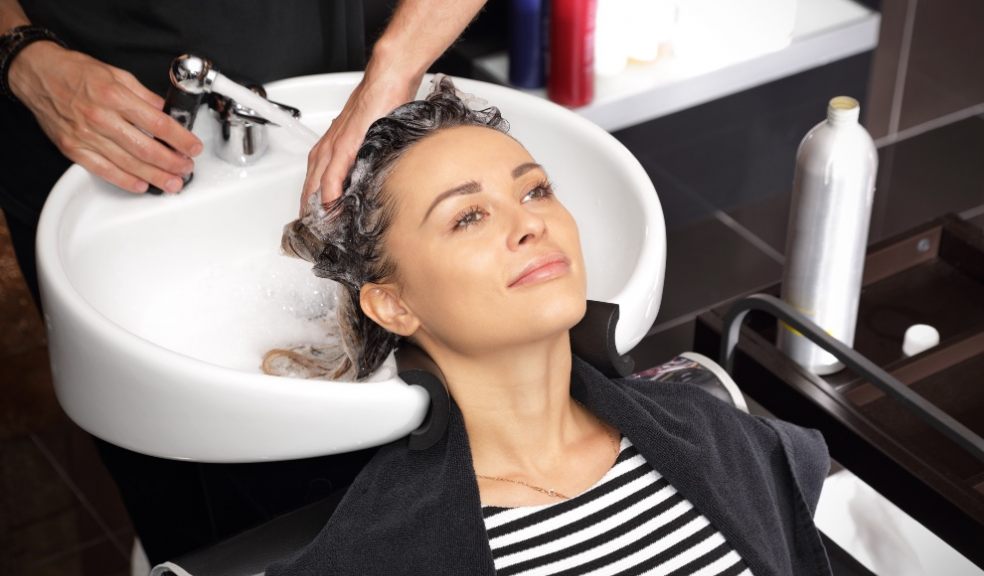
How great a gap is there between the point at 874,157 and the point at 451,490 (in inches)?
30.3

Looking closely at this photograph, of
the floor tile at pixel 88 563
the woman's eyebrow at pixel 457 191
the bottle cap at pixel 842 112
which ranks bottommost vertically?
the floor tile at pixel 88 563

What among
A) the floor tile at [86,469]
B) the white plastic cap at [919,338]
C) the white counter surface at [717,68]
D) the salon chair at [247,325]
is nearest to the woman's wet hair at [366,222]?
the salon chair at [247,325]

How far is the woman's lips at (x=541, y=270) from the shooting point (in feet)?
4.18

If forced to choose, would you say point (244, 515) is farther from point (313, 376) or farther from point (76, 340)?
point (76, 340)

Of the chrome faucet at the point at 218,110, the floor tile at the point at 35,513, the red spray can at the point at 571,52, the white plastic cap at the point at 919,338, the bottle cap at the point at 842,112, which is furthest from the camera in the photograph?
the floor tile at the point at 35,513

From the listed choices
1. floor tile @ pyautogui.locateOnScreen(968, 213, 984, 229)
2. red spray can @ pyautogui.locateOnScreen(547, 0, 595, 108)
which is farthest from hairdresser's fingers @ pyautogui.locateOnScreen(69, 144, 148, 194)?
floor tile @ pyautogui.locateOnScreen(968, 213, 984, 229)

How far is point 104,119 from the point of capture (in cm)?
155

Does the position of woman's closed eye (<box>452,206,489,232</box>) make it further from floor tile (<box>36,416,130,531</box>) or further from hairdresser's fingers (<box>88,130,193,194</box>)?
floor tile (<box>36,416,130,531</box>)

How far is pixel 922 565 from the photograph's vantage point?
1576 mm

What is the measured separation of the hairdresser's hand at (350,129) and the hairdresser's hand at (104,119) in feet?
0.66

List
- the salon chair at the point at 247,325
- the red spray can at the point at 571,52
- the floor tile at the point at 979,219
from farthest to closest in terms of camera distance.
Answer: the floor tile at the point at 979,219 < the red spray can at the point at 571,52 < the salon chair at the point at 247,325

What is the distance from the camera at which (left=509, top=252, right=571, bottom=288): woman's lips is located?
1.27 meters

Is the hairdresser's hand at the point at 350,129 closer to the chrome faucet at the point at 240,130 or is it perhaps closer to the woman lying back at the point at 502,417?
the woman lying back at the point at 502,417

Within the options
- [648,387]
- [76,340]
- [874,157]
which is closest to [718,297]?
[874,157]
